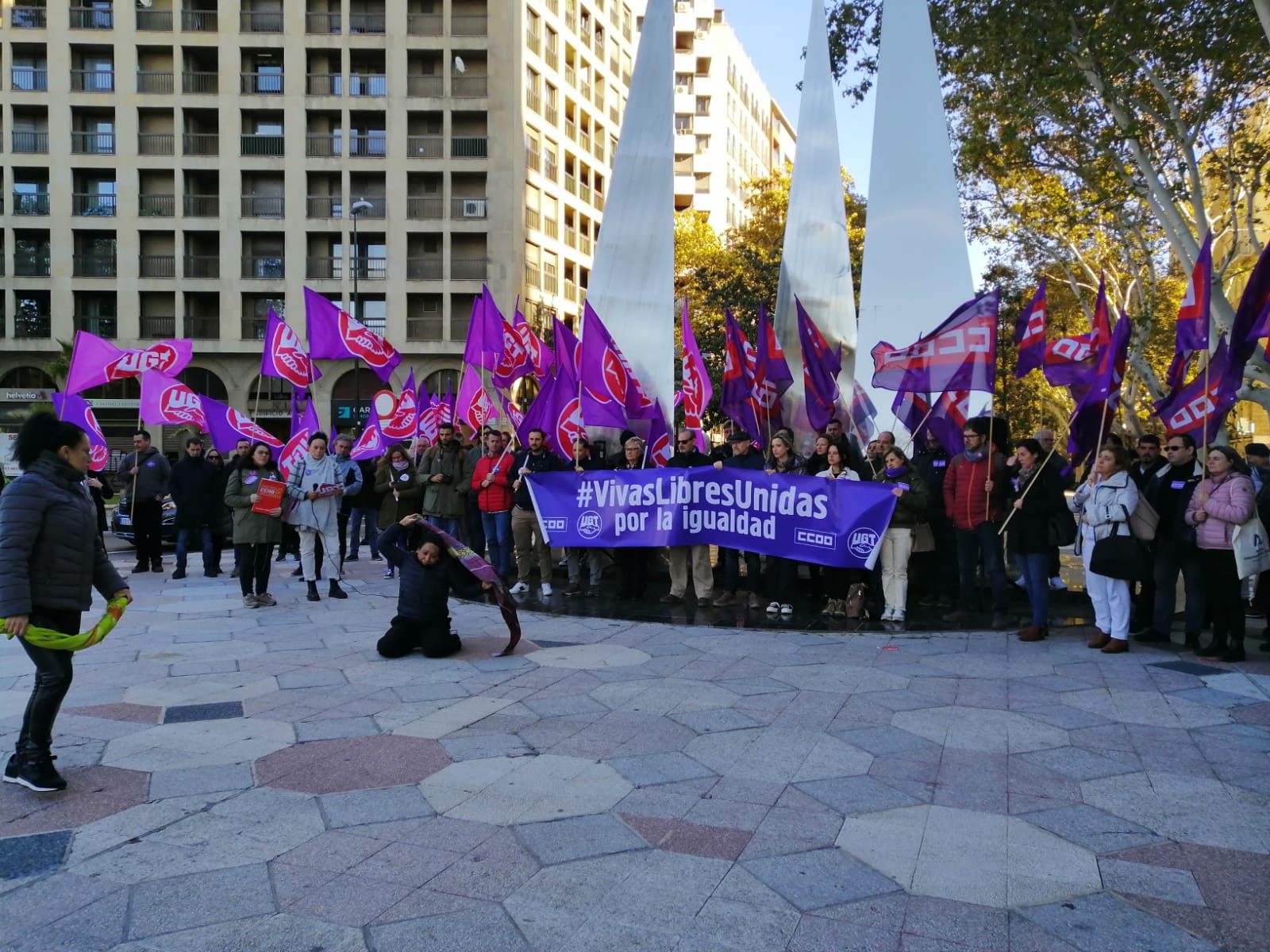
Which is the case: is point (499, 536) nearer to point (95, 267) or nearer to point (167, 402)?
point (167, 402)

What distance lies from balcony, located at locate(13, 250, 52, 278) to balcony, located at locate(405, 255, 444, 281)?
50.3 ft

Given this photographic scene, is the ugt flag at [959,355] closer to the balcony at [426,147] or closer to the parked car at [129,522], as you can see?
the parked car at [129,522]

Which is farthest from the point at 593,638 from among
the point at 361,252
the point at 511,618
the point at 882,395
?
the point at 361,252

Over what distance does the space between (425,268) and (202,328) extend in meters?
9.95

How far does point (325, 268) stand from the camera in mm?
44531

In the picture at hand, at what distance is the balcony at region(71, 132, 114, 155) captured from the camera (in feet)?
144

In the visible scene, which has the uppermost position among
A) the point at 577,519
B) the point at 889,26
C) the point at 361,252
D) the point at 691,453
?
the point at 361,252

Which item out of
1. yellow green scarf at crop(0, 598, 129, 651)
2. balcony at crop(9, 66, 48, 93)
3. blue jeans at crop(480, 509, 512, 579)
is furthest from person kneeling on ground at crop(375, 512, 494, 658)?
balcony at crop(9, 66, 48, 93)

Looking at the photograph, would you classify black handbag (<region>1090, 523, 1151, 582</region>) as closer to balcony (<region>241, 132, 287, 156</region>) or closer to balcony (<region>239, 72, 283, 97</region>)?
balcony (<region>241, 132, 287, 156</region>)

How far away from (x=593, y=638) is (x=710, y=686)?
6.88 feet

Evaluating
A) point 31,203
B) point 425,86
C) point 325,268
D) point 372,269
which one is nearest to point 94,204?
point 31,203

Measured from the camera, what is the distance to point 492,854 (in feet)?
14.1

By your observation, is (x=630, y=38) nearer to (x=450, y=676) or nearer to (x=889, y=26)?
(x=889, y=26)

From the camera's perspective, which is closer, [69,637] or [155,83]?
[69,637]
